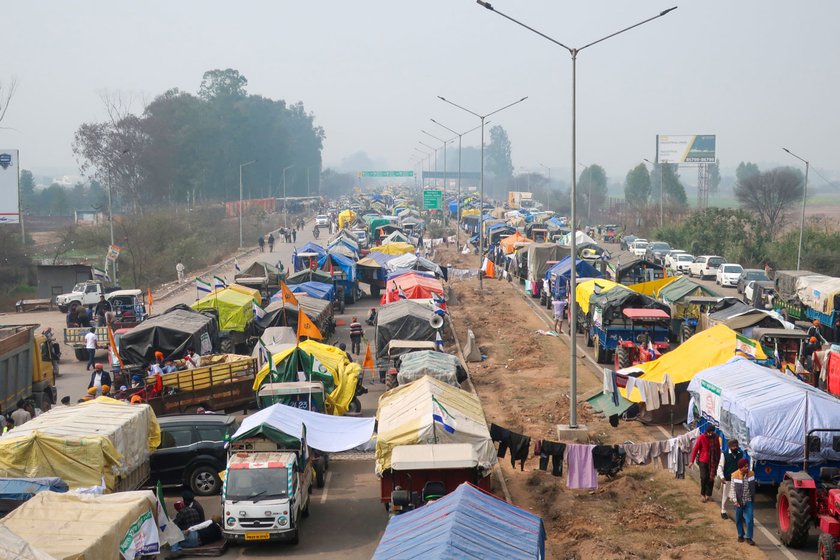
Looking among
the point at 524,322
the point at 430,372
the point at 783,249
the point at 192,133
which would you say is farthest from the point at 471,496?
the point at 192,133

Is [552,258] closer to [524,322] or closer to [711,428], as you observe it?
[524,322]

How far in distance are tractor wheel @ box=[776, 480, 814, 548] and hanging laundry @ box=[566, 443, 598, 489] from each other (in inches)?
120

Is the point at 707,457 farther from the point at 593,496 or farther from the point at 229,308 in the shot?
the point at 229,308

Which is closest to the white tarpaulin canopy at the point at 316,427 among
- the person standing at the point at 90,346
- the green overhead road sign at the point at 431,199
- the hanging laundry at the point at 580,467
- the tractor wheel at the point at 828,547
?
the hanging laundry at the point at 580,467

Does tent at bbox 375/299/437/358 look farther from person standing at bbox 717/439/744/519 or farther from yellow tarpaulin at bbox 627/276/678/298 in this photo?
person standing at bbox 717/439/744/519

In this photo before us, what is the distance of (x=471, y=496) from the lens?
10.5m

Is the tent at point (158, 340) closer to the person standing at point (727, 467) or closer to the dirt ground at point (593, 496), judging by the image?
the dirt ground at point (593, 496)

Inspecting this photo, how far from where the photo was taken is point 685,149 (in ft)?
344

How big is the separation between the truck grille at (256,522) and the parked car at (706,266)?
4203 centimetres

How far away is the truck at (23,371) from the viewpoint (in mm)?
21109

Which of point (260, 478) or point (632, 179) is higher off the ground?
point (632, 179)

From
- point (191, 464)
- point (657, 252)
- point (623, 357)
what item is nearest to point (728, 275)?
point (657, 252)

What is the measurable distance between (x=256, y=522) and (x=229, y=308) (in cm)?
1682

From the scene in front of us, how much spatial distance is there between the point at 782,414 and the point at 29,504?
1081cm
